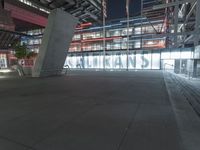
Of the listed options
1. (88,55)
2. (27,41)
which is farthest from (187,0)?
(27,41)

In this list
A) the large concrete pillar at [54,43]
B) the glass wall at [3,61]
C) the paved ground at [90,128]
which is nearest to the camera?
the paved ground at [90,128]

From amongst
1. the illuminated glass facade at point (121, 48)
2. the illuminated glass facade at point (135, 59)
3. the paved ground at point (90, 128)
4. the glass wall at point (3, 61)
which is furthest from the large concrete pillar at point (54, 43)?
the glass wall at point (3, 61)

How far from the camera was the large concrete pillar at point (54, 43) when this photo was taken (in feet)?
35.1

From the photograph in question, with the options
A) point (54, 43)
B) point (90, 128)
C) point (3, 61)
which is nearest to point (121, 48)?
point (54, 43)

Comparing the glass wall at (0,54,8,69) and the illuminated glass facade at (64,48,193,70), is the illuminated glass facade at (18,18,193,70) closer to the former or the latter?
the illuminated glass facade at (64,48,193,70)

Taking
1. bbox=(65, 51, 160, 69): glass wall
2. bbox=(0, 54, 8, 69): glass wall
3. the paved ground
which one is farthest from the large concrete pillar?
bbox=(0, 54, 8, 69): glass wall

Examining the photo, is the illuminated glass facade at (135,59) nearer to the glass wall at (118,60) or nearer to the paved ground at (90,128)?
the glass wall at (118,60)

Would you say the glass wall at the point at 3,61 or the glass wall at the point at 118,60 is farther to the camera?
the glass wall at the point at 3,61

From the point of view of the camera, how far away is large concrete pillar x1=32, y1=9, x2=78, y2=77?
1071 centimetres

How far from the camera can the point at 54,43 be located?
11109mm

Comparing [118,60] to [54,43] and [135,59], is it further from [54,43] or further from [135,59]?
[54,43]

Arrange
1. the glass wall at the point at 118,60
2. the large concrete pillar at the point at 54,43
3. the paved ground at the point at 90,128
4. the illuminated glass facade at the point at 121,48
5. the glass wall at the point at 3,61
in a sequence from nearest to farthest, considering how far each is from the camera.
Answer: the paved ground at the point at 90,128
the large concrete pillar at the point at 54,43
the illuminated glass facade at the point at 121,48
the glass wall at the point at 118,60
the glass wall at the point at 3,61

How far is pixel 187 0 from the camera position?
969 cm

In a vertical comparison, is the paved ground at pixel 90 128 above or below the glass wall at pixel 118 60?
below
